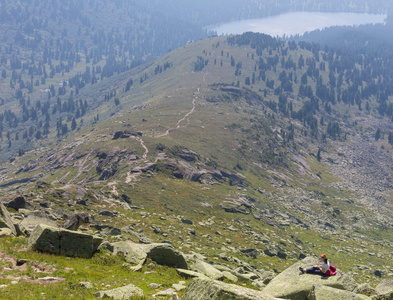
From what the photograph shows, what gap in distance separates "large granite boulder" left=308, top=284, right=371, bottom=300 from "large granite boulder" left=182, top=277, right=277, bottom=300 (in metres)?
4.78

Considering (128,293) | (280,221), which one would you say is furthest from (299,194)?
(128,293)

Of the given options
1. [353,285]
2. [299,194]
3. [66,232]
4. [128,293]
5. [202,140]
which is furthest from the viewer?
[202,140]

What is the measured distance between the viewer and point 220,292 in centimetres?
1808

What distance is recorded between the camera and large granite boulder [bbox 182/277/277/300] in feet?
58.1

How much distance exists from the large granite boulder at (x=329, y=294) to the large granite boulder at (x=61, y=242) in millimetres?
18365

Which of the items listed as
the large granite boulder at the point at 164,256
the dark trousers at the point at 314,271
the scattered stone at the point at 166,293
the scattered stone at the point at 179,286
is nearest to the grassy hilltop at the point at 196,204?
the scattered stone at the point at 166,293

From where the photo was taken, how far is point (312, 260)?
2964 centimetres

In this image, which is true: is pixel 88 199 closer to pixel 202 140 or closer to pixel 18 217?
pixel 18 217

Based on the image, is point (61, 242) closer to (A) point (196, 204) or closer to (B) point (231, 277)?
(B) point (231, 277)

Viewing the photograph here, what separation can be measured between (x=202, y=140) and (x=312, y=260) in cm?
15320

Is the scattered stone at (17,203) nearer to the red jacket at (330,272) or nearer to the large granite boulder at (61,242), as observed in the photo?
the large granite boulder at (61,242)

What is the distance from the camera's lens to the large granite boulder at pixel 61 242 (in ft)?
92.1

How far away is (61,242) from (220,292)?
53.5 feet

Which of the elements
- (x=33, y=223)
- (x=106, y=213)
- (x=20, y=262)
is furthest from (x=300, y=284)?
(x=106, y=213)
